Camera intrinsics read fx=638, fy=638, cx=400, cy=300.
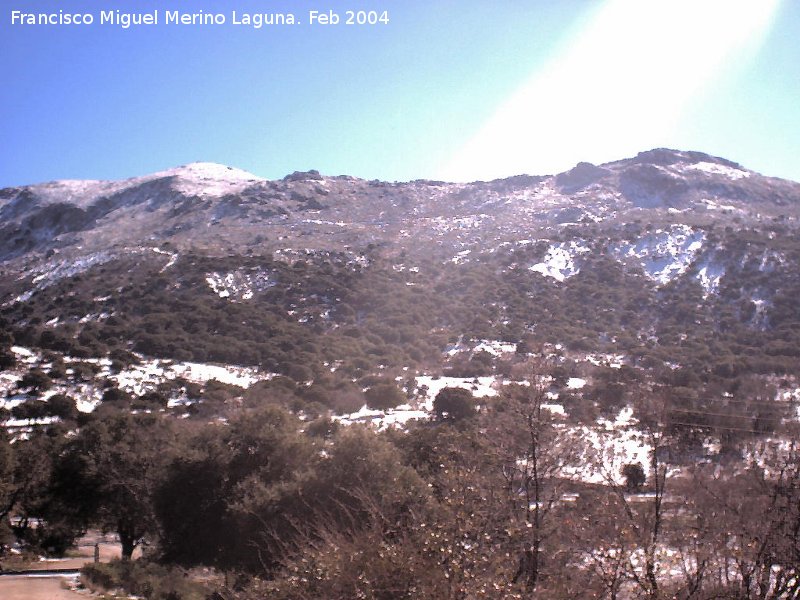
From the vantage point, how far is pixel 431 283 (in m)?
59.7

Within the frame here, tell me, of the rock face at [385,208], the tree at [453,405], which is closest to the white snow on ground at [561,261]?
the rock face at [385,208]

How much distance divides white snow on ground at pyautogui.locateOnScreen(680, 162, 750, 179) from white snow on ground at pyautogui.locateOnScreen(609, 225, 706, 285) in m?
28.8

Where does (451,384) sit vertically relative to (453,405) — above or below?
above

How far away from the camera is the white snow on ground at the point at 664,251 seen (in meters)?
57.1

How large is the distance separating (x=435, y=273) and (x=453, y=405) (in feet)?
109

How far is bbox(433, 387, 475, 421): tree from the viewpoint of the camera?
94.8 feet

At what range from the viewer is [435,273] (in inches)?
2443

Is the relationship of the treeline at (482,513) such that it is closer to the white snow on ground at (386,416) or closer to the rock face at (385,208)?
the white snow on ground at (386,416)

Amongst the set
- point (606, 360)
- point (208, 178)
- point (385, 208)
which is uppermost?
point (208, 178)

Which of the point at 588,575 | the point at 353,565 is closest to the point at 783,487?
the point at 588,575

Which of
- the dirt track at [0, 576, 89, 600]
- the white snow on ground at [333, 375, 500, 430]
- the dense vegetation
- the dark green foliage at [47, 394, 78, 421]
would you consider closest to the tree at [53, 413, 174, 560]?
the dirt track at [0, 576, 89, 600]

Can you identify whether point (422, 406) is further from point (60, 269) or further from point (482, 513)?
point (60, 269)

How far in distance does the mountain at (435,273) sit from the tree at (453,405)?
31.0 ft

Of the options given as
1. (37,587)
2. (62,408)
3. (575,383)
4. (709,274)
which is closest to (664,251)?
(709,274)
